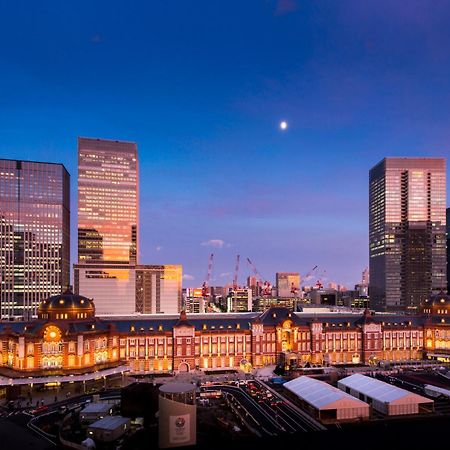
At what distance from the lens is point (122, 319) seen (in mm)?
132250

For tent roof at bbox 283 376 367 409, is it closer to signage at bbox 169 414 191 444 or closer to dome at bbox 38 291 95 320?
signage at bbox 169 414 191 444

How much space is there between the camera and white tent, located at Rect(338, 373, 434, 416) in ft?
276

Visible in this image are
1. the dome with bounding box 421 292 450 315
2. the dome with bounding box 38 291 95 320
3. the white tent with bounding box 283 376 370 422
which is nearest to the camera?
the white tent with bounding box 283 376 370 422

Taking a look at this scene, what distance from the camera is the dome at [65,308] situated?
116375mm

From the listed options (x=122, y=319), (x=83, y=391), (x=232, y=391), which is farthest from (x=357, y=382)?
(x=122, y=319)

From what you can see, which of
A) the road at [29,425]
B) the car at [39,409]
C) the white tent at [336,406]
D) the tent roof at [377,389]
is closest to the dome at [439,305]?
the tent roof at [377,389]

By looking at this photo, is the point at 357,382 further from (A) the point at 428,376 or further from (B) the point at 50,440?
(B) the point at 50,440

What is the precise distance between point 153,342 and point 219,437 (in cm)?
5793

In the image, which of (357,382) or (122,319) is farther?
(122,319)

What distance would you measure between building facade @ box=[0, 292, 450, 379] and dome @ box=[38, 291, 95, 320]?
231mm

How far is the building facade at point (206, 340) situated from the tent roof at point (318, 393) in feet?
92.8

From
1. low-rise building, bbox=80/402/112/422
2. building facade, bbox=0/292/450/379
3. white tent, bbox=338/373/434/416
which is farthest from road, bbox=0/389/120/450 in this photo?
white tent, bbox=338/373/434/416

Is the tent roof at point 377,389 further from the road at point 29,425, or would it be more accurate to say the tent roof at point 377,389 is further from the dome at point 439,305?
the dome at point 439,305

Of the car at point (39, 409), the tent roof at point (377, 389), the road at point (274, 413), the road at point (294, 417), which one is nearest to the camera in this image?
the road at point (274, 413)
